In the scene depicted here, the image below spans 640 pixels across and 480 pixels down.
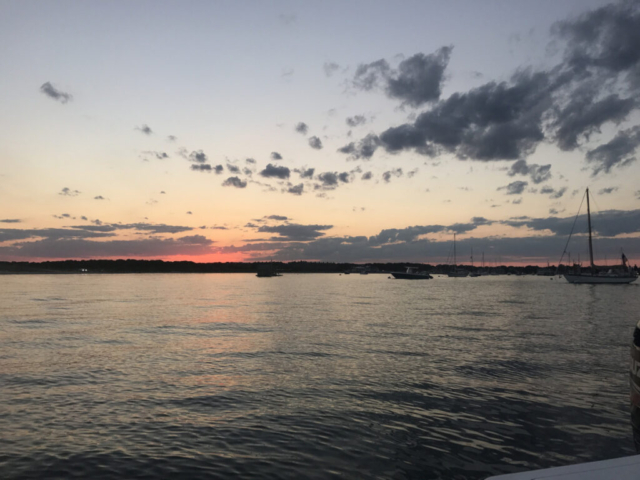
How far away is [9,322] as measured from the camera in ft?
150

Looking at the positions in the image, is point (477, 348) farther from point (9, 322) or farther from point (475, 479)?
point (9, 322)

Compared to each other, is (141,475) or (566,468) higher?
(566,468)

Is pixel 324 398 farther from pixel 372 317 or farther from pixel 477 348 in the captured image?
pixel 372 317

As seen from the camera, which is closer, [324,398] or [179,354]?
[324,398]

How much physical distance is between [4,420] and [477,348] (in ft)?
86.6

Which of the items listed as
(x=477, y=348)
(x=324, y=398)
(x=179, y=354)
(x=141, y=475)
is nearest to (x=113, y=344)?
(x=179, y=354)

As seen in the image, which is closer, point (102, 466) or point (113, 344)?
point (102, 466)

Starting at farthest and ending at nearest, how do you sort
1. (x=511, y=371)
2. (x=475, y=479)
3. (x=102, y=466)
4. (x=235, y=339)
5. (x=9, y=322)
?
1. (x=9, y=322)
2. (x=235, y=339)
3. (x=511, y=371)
4. (x=102, y=466)
5. (x=475, y=479)

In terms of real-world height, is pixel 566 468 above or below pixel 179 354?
above

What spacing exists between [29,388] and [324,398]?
1337cm

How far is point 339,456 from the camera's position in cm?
1166

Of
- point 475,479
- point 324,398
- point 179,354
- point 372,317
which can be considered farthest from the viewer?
point 372,317

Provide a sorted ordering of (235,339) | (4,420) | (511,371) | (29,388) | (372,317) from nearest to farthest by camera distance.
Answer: (4,420) < (29,388) < (511,371) < (235,339) < (372,317)

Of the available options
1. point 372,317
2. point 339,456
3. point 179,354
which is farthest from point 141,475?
point 372,317
